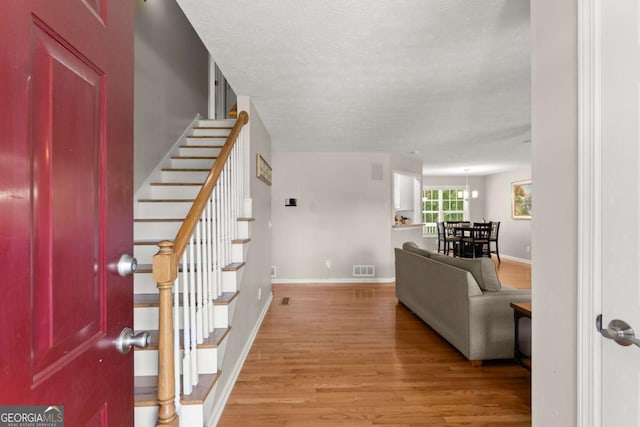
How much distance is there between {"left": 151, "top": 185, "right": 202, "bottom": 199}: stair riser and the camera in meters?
2.86

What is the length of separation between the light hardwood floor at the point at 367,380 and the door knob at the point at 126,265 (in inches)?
58.9

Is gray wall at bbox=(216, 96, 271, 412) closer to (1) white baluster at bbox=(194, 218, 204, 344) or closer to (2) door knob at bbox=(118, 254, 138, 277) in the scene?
(1) white baluster at bbox=(194, 218, 204, 344)

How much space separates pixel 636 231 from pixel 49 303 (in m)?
1.48

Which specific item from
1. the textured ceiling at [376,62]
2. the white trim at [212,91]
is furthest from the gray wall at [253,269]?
the white trim at [212,91]

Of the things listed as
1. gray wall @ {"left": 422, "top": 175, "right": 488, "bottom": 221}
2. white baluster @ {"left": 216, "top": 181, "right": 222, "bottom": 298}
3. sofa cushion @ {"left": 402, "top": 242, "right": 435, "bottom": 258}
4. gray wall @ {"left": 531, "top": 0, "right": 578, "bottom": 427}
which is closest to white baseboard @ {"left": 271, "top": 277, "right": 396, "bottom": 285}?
sofa cushion @ {"left": 402, "top": 242, "right": 435, "bottom": 258}

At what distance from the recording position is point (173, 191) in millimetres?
2875

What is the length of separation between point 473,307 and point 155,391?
2.33 meters

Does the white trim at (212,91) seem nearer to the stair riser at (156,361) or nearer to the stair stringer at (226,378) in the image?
the stair stringer at (226,378)

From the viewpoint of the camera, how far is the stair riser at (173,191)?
9.39 ft

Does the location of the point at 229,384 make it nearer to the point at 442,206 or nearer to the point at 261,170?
the point at 261,170

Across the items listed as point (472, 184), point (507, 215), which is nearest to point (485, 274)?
point (507, 215)

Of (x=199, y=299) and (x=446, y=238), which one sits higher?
(x=199, y=299)

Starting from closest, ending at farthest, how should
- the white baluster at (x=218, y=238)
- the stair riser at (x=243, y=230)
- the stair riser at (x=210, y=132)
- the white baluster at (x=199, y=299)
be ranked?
the white baluster at (x=199, y=299)
the white baluster at (x=218, y=238)
the stair riser at (x=243, y=230)
the stair riser at (x=210, y=132)

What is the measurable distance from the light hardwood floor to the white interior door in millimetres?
1190
